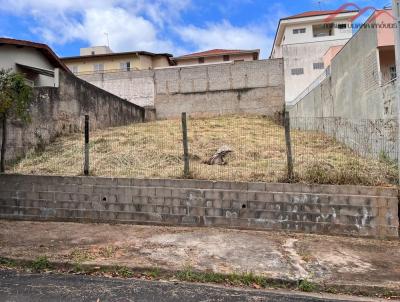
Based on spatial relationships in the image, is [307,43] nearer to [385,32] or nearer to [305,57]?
[305,57]

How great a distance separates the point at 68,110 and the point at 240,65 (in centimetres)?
1054

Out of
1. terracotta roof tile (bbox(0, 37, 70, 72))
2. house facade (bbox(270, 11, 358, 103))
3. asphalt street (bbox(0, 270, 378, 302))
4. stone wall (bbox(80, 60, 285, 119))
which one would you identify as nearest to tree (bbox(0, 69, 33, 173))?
asphalt street (bbox(0, 270, 378, 302))

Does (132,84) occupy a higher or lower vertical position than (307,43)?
lower

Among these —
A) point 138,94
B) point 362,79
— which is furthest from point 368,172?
point 138,94

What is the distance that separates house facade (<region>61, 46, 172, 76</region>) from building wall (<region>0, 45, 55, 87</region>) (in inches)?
A: 740

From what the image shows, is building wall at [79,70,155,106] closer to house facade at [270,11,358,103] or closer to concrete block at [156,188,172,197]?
house facade at [270,11,358,103]

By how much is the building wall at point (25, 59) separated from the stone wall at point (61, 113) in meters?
2.31

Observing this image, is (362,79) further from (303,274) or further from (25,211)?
(25,211)

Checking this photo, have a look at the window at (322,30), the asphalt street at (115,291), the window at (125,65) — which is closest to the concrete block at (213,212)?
the asphalt street at (115,291)

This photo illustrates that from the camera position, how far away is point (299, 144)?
8.74 metres

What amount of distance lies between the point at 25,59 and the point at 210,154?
9654 millimetres

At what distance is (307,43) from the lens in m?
30.6

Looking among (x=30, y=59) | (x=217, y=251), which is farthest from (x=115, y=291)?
(x=30, y=59)

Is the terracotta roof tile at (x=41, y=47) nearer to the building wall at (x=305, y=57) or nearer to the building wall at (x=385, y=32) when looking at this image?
the building wall at (x=385, y=32)
